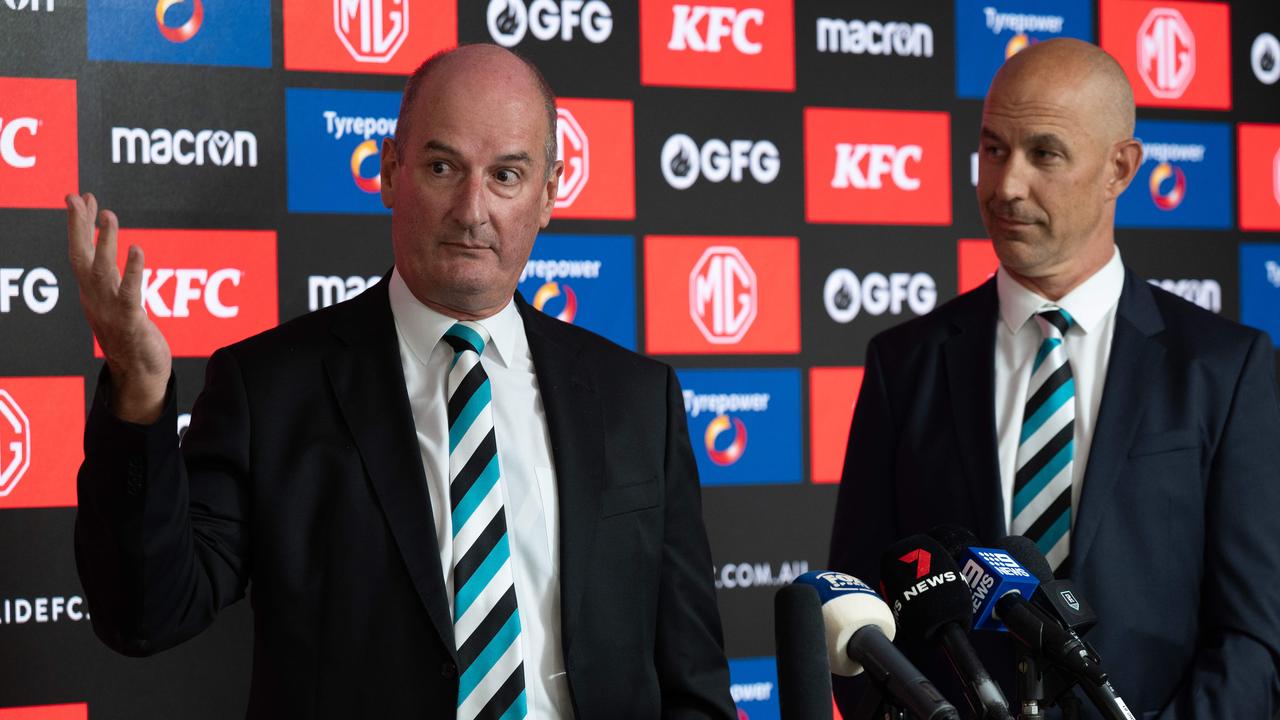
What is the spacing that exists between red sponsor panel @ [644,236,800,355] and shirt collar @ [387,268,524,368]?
127 cm

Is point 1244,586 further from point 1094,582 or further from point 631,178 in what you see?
point 631,178

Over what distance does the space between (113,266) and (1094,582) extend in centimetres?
145

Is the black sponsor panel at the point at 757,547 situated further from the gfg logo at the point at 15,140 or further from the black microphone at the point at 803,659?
the black microphone at the point at 803,659

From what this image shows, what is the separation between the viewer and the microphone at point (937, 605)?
4.35 feet

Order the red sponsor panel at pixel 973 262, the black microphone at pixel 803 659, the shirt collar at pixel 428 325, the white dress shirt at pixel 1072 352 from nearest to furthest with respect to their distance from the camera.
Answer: the black microphone at pixel 803 659 < the shirt collar at pixel 428 325 < the white dress shirt at pixel 1072 352 < the red sponsor panel at pixel 973 262

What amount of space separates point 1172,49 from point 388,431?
273 cm

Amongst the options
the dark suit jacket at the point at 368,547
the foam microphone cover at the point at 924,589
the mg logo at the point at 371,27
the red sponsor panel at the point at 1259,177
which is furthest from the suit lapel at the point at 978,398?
the red sponsor panel at the point at 1259,177

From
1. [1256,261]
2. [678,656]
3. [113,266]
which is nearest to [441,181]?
[113,266]

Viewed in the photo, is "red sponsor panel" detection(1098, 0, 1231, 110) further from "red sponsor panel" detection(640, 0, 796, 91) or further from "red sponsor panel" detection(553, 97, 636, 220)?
"red sponsor panel" detection(553, 97, 636, 220)

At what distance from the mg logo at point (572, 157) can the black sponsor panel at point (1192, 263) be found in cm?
147

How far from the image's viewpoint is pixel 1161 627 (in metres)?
2.02

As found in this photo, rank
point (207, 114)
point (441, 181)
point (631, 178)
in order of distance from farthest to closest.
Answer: point (631, 178) < point (207, 114) < point (441, 181)

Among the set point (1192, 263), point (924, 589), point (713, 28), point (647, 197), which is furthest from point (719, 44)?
point (924, 589)

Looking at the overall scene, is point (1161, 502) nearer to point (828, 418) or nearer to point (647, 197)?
point (828, 418)
